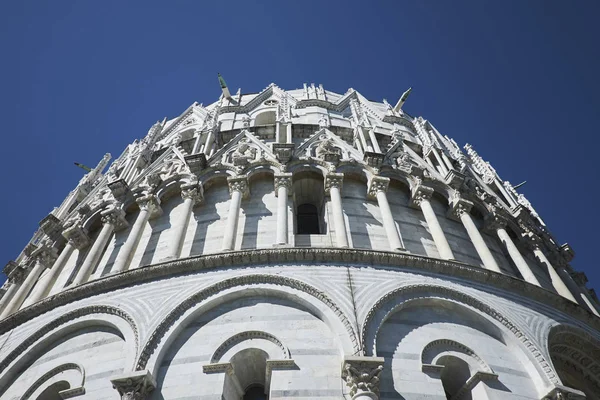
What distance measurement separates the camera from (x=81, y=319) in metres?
10.4

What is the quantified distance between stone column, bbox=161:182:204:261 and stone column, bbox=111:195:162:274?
826 millimetres

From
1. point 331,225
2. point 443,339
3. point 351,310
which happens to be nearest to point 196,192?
point 331,225

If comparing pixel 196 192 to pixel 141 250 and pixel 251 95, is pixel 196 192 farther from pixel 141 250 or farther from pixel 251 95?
pixel 251 95

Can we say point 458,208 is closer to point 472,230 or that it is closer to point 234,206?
point 472,230

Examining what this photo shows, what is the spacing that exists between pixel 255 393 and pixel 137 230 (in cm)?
571

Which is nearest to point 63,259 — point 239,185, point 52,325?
point 52,325

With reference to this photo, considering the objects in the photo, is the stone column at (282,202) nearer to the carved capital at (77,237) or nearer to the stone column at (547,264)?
the carved capital at (77,237)

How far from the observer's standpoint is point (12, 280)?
1583 cm

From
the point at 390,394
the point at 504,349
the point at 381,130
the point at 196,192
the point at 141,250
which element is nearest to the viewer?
the point at 390,394

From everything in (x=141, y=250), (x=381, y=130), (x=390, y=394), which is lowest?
(x=390, y=394)

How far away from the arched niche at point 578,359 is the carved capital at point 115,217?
460 inches

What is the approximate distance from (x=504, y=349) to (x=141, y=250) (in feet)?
29.9

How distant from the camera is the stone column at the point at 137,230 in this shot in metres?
11.6

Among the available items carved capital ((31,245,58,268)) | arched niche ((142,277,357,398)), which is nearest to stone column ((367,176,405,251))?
arched niche ((142,277,357,398))
